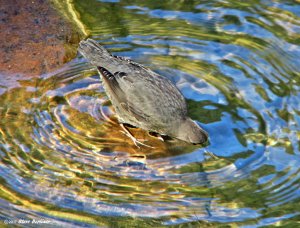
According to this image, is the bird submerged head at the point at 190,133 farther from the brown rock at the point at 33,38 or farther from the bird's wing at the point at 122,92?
the brown rock at the point at 33,38

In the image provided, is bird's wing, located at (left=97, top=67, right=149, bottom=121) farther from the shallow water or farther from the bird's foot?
the bird's foot

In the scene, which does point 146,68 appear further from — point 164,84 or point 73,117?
point 73,117

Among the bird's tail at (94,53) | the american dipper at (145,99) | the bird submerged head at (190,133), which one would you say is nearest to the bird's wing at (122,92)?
the american dipper at (145,99)

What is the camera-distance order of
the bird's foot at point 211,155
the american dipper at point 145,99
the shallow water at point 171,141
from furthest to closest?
the american dipper at point 145,99
the bird's foot at point 211,155
the shallow water at point 171,141

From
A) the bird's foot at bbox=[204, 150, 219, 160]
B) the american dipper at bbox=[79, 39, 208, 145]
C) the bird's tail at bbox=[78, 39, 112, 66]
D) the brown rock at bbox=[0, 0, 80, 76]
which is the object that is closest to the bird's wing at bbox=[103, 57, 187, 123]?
the american dipper at bbox=[79, 39, 208, 145]

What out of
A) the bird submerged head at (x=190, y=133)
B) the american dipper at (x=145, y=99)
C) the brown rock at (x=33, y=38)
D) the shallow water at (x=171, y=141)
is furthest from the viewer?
the brown rock at (x=33, y=38)

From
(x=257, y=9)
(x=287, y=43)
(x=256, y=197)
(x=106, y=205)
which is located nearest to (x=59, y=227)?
(x=106, y=205)

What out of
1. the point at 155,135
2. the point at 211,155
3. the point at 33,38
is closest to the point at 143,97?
the point at 155,135

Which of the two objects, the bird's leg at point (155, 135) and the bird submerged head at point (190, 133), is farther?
the bird's leg at point (155, 135)
